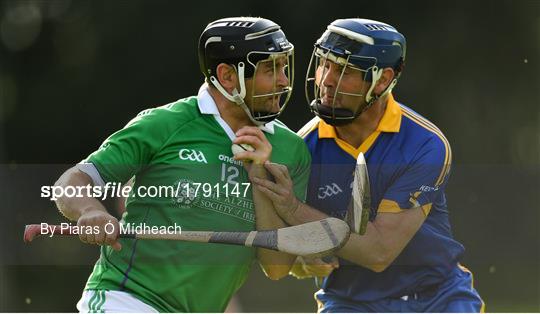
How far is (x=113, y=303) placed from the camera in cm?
443

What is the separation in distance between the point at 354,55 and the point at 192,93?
6900 millimetres

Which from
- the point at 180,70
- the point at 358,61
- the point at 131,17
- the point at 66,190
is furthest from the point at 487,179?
the point at 66,190

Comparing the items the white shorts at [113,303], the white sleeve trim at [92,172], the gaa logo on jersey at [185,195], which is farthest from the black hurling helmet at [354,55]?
the white shorts at [113,303]

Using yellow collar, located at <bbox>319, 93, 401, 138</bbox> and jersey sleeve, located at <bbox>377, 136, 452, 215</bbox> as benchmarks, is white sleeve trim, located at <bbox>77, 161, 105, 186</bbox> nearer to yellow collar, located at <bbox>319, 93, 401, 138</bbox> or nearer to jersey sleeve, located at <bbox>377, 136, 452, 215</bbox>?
yellow collar, located at <bbox>319, 93, 401, 138</bbox>

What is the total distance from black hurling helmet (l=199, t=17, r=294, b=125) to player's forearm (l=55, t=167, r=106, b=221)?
716mm

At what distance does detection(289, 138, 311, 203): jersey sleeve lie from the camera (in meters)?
4.77

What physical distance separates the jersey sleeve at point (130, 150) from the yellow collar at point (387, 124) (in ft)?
2.80

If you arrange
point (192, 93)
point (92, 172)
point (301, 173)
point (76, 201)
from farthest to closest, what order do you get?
point (192, 93) → point (301, 173) → point (92, 172) → point (76, 201)

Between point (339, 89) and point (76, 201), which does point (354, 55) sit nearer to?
point (339, 89)

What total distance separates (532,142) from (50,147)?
17.7 feet

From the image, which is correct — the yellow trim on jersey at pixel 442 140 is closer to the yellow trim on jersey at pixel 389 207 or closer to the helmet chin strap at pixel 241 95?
the yellow trim on jersey at pixel 389 207

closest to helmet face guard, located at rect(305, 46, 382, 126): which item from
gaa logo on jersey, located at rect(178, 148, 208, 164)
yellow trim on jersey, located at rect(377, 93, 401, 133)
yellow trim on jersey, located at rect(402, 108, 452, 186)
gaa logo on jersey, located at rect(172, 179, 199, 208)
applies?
yellow trim on jersey, located at rect(377, 93, 401, 133)

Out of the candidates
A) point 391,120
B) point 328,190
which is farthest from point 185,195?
point 391,120

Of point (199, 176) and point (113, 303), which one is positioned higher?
point (199, 176)
